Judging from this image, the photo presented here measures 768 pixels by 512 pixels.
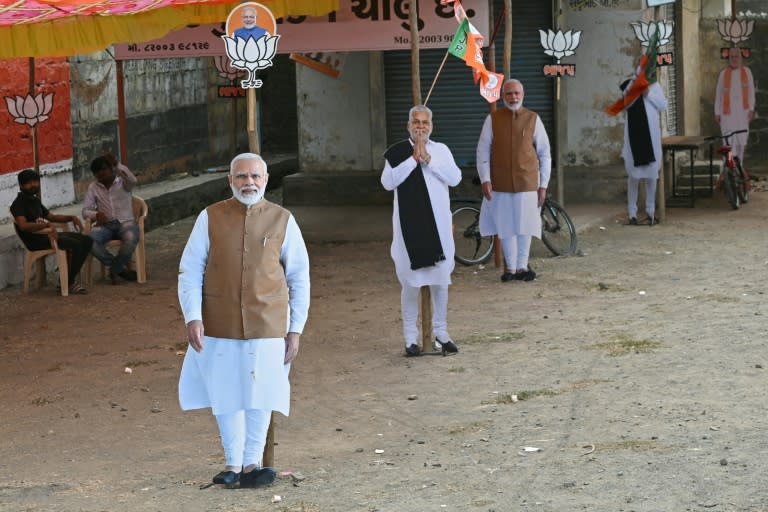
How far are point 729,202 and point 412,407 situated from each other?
9.50m

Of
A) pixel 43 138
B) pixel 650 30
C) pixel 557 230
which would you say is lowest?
pixel 557 230

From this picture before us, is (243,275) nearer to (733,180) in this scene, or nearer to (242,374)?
(242,374)

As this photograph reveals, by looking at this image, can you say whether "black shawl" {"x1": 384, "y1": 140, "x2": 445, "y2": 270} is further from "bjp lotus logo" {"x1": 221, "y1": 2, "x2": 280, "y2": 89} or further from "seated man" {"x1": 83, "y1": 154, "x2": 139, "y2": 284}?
"seated man" {"x1": 83, "y1": 154, "x2": 139, "y2": 284}

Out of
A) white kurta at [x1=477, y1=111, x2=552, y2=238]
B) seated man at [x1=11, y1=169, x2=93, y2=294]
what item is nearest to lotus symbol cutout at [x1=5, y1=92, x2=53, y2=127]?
seated man at [x1=11, y1=169, x2=93, y2=294]

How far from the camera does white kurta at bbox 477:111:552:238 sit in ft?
39.9

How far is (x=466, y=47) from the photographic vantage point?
1028 cm

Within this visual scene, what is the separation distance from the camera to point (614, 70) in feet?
55.4

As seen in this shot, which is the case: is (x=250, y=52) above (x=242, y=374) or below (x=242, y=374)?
above

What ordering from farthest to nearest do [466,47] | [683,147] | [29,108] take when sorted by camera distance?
1. [683,147]
2. [29,108]
3. [466,47]

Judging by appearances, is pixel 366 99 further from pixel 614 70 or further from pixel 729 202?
pixel 729 202

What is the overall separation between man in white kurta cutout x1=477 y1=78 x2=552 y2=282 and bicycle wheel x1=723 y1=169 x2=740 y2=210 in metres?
4.78

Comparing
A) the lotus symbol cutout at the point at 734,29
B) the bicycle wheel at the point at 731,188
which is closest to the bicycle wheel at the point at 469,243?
the bicycle wheel at the point at 731,188

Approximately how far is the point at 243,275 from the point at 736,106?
13145 millimetres

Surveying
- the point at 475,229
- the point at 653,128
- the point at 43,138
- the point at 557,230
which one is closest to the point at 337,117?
the point at 43,138
